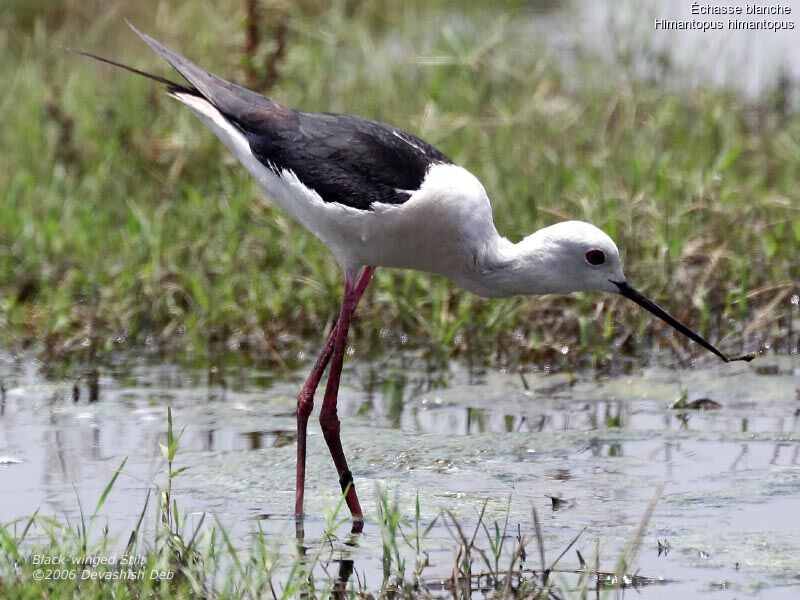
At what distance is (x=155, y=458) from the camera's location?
4984mm

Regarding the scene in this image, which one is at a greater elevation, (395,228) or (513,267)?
(395,228)

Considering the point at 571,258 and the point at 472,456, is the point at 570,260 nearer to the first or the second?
the point at 571,258

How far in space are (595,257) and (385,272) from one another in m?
1.87

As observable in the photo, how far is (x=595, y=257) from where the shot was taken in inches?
192

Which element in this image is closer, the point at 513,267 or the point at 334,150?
the point at 513,267

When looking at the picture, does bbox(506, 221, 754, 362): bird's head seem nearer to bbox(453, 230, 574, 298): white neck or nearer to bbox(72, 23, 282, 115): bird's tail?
bbox(453, 230, 574, 298): white neck

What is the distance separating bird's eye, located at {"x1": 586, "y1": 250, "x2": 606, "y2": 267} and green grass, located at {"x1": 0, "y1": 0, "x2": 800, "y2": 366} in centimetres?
137

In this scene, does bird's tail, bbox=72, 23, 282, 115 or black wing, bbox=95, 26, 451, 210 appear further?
bird's tail, bbox=72, 23, 282, 115

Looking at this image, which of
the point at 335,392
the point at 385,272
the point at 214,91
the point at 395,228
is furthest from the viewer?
the point at 385,272

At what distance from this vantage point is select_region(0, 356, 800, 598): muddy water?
4297 mm

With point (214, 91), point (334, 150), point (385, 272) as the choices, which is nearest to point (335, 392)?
point (334, 150)

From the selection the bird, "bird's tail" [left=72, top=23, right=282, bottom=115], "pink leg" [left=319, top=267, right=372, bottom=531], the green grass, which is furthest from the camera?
the green grass

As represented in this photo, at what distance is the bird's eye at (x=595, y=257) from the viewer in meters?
4.86

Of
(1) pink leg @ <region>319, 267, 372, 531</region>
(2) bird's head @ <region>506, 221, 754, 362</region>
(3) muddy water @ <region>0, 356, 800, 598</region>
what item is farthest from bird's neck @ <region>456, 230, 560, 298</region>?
(3) muddy water @ <region>0, 356, 800, 598</region>
